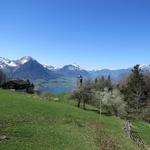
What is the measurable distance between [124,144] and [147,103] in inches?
3571

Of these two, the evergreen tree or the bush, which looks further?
the evergreen tree

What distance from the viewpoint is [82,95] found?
294ft

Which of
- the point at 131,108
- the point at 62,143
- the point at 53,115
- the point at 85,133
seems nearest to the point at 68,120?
the point at 53,115

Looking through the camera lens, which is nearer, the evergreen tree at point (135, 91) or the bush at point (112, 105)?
the bush at point (112, 105)

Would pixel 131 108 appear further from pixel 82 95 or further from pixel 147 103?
pixel 82 95

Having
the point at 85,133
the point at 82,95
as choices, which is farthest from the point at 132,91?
the point at 85,133

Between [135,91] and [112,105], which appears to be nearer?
[112,105]

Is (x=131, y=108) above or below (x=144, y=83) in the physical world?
below

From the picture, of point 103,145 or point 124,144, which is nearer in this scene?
point 103,145

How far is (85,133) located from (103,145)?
5.76 metres

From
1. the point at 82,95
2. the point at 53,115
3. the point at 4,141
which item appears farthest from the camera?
the point at 82,95

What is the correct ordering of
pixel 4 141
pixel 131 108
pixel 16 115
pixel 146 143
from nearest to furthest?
pixel 4 141
pixel 16 115
pixel 146 143
pixel 131 108

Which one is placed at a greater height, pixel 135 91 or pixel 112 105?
pixel 135 91

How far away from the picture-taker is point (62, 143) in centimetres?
3116
